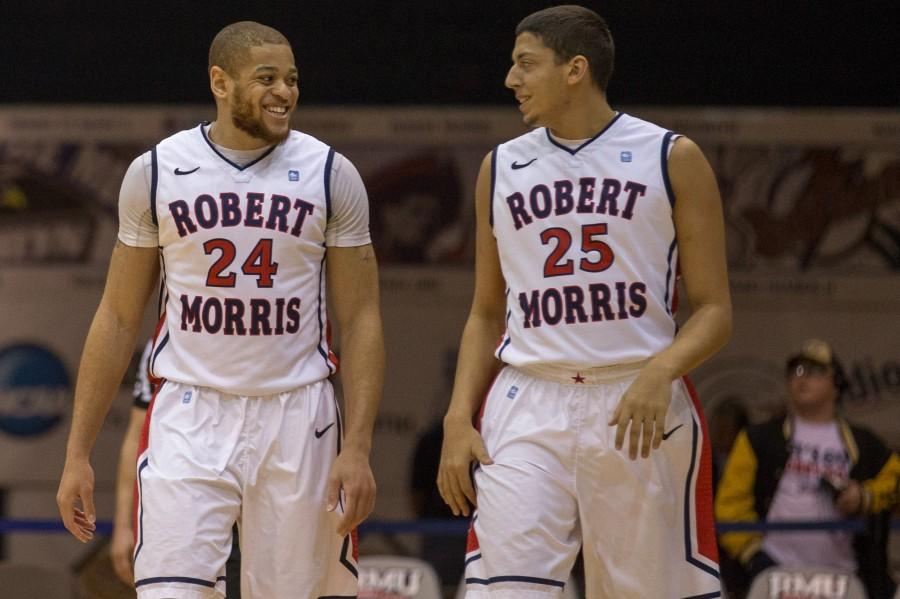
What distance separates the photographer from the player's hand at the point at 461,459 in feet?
14.5

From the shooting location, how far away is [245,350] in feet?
14.4

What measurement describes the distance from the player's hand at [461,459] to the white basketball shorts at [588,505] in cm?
4

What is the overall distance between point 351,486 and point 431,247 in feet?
15.1

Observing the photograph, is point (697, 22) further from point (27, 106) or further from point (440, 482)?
point (440, 482)

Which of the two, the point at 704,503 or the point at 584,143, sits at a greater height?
the point at 584,143

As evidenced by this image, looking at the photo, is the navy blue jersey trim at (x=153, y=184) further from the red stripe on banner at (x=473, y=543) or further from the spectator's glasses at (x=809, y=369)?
the spectator's glasses at (x=809, y=369)

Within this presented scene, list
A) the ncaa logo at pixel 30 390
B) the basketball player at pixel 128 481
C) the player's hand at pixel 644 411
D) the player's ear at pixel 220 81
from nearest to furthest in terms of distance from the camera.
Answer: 1. the player's hand at pixel 644 411
2. the player's ear at pixel 220 81
3. the basketball player at pixel 128 481
4. the ncaa logo at pixel 30 390

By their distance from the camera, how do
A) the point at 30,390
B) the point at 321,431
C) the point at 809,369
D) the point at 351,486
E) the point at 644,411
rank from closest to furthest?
the point at 644,411 → the point at 351,486 → the point at 321,431 → the point at 809,369 → the point at 30,390

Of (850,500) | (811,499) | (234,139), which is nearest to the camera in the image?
(234,139)

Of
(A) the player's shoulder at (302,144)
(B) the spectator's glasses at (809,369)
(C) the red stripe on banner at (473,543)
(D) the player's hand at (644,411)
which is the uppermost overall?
(A) the player's shoulder at (302,144)

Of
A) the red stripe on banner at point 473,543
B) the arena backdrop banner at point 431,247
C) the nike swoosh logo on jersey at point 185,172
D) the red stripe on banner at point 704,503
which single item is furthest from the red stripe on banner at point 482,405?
the arena backdrop banner at point 431,247

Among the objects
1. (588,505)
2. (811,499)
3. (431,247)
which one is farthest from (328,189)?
(431,247)

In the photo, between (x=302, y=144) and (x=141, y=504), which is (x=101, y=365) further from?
(x=302, y=144)

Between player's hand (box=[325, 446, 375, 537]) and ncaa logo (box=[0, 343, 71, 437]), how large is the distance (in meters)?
4.93
